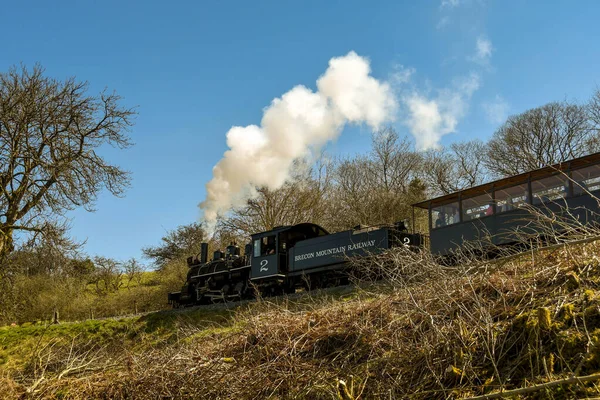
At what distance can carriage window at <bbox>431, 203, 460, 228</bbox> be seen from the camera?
16.4m

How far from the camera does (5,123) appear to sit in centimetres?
1905

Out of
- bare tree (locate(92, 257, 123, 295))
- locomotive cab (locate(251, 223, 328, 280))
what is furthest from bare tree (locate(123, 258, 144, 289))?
locomotive cab (locate(251, 223, 328, 280))

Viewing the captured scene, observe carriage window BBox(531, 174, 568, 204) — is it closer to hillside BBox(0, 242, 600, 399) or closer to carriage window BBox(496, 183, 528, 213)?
carriage window BBox(496, 183, 528, 213)

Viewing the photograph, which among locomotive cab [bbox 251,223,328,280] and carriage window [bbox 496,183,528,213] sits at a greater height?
carriage window [bbox 496,183,528,213]

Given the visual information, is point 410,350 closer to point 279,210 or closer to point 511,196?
point 511,196

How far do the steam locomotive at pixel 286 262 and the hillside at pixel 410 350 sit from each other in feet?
31.8

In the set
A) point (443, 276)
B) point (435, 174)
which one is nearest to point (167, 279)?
point (435, 174)

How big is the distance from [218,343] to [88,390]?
1.73 meters

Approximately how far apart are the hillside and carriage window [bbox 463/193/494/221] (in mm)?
9895

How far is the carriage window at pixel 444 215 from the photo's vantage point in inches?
645

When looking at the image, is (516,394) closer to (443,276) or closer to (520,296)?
(520,296)

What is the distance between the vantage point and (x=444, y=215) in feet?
55.0

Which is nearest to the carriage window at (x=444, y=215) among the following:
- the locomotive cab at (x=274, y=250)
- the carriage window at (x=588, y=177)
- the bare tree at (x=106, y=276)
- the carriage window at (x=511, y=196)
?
the carriage window at (x=511, y=196)

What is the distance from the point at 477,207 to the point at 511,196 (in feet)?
3.73
